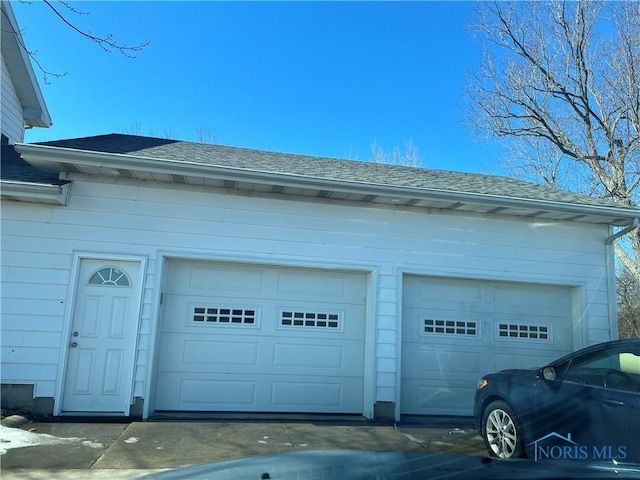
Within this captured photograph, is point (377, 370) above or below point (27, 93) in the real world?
below

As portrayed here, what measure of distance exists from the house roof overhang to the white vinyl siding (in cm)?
13

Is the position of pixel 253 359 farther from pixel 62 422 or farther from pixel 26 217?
pixel 26 217

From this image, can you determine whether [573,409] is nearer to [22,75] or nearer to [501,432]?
[501,432]

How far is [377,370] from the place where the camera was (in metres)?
7.50

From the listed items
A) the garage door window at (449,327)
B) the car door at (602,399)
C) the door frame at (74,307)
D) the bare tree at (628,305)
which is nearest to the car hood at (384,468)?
the car door at (602,399)

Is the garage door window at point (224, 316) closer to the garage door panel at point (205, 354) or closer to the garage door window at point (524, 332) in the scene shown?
the garage door panel at point (205, 354)

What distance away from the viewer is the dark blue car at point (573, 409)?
4340mm

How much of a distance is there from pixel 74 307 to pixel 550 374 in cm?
588

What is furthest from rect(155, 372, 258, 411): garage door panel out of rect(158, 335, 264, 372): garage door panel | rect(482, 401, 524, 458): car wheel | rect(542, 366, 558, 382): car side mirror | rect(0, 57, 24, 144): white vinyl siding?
rect(0, 57, 24, 144): white vinyl siding

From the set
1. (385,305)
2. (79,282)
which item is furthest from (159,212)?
(385,305)

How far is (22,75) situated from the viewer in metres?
11.1

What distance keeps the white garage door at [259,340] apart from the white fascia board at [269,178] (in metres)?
1.36

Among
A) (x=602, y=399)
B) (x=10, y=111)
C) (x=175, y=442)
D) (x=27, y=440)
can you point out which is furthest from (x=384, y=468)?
(x=10, y=111)

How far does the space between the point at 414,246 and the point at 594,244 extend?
3127mm
